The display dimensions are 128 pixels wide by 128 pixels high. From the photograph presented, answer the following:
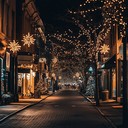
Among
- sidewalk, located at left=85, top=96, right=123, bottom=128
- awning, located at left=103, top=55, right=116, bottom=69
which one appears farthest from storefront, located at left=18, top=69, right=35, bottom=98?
sidewalk, located at left=85, top=96, right=123, bottom=128

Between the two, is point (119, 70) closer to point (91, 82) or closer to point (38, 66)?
point (91, 82)

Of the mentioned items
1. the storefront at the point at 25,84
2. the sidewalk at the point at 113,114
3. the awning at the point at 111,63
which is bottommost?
the sidewalk at the point at 113,114

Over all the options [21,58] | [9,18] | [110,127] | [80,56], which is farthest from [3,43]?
[80,56]

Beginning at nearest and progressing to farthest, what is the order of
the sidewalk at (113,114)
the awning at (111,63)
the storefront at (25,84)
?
the sidewalk at (113,114)
the awning at (111,63)
the storefront at (25,84)

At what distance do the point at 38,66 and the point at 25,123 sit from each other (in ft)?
142

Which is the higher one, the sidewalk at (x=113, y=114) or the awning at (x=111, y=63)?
the awning at (x=111, y=63)

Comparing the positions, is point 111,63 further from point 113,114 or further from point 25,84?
point 113,114

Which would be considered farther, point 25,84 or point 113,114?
point 25,84

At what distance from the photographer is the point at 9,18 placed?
42.0 metres

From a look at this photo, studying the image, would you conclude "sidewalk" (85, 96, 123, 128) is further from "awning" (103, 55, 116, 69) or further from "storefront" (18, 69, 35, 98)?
"storefront" (18, 69, 35, 98)

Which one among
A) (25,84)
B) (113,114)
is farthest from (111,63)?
(113,114)

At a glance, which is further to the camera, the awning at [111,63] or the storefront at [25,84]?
the storefront at [25,84]

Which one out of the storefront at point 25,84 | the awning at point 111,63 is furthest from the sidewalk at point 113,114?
the storefront at point 25,84

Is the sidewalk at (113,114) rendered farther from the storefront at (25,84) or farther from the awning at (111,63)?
the storefront at (25,84)
